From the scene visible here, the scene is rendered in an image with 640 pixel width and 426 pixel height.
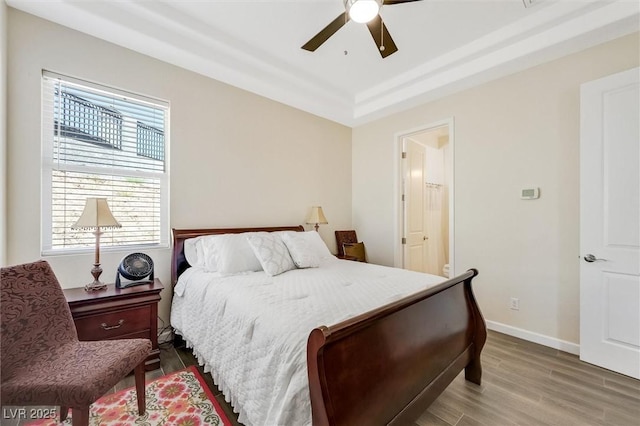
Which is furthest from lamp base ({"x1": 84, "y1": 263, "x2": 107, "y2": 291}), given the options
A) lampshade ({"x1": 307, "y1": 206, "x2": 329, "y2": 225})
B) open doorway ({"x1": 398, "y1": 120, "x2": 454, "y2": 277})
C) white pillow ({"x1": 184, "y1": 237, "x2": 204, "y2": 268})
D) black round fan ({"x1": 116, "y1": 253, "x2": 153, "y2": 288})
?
open doorway ({"x1": 398, "y1": 120, "x2": 454, "y2": 277})

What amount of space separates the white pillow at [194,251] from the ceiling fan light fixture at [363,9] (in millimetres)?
2285

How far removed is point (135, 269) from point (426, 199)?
4.09 meters

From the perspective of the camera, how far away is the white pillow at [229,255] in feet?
7.94

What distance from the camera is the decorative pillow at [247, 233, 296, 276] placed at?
2457mm

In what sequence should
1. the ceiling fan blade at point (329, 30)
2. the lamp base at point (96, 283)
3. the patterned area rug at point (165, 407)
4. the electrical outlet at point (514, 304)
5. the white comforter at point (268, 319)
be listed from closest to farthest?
the white comforter at point (268, 319)
the patterned area rug at point (165, 407)
the ceiling fan blade at point (329, 30)
the lamp base at point (96, 283)
the electrical outlet at point (514, 304)

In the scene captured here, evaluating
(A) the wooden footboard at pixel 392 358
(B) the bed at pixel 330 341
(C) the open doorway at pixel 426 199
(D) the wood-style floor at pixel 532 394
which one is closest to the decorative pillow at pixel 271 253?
(B) the bed at pixel 330 341

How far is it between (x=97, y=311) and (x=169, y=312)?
2.57 feet

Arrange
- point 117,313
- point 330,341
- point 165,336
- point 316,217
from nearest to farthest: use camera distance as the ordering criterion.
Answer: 1. point 330,341
2. point 117,313
3. point 165,336
4. point 316,217

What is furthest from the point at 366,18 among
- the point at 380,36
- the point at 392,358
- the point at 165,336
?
the point at 165,336

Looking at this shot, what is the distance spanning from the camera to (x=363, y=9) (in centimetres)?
175

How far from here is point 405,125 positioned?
12.6 feet

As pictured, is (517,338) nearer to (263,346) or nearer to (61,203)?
(263,346)

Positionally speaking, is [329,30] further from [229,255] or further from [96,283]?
[96,283]

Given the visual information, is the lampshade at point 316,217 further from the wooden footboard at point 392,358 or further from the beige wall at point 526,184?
the wooden footboard at point 392,358
